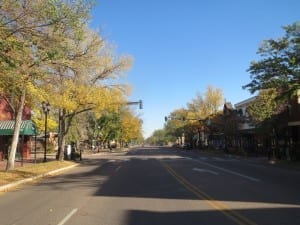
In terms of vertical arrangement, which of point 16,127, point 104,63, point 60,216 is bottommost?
point 60,216

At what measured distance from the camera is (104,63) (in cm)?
4162

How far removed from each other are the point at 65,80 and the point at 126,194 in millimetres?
17291

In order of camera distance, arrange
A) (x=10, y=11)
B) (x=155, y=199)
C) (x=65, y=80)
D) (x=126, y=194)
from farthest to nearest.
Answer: (x=65, y=80)
(x=10, y=11)
(x=126, y=194)
(x=155, y=199)

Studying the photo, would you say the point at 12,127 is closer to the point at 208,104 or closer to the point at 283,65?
the point at 283,65

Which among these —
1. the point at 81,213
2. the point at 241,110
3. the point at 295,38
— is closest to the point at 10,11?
the point at 81,213

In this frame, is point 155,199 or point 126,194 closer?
point 155,199

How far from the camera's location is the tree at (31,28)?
19.9 metres

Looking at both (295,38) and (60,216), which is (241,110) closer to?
(295,38)

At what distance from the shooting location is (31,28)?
21.3 meters

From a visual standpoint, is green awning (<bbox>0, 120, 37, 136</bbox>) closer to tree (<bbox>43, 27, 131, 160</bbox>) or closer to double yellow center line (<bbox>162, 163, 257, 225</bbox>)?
tree (<bbox>43, 27, 131, 160</bbox>)

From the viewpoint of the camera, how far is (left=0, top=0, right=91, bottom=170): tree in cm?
1992

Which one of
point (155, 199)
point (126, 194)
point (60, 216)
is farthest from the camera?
point (126, 194)

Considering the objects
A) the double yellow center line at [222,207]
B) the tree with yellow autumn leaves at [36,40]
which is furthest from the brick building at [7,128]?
the double yellow center line at [222,207]

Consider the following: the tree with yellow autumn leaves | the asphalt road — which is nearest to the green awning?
the tree with yellow autumn leaves
